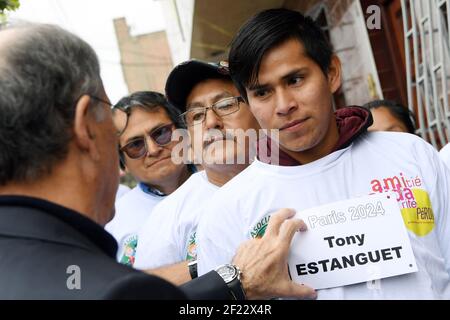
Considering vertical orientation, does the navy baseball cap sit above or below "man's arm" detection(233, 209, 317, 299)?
above

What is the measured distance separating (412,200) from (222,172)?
986 mm

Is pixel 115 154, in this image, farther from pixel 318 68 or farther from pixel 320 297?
pixel 318 68

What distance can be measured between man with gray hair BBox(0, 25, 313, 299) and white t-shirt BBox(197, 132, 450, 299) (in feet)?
2.00

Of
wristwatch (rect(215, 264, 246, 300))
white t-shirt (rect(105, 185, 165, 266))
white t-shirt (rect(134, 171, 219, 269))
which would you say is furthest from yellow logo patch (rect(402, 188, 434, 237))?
white t-shirt (rect(105, 185, 165, 266))

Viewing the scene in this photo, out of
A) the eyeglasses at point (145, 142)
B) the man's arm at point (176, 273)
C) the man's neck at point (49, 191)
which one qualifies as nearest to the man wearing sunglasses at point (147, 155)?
the eyeglasses at point (145, 142)

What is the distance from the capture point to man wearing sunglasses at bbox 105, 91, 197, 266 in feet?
10.8

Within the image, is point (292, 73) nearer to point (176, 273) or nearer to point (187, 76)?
point (187, 76)

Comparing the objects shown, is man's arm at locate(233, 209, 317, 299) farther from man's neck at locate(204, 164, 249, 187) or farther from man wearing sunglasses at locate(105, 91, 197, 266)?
man wearing sunglasses at locate(105, 91, 197, 266)

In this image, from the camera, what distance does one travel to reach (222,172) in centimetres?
272

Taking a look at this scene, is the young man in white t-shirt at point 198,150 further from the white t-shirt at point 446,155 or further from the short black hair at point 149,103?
the white t-shirt at point 446,155
